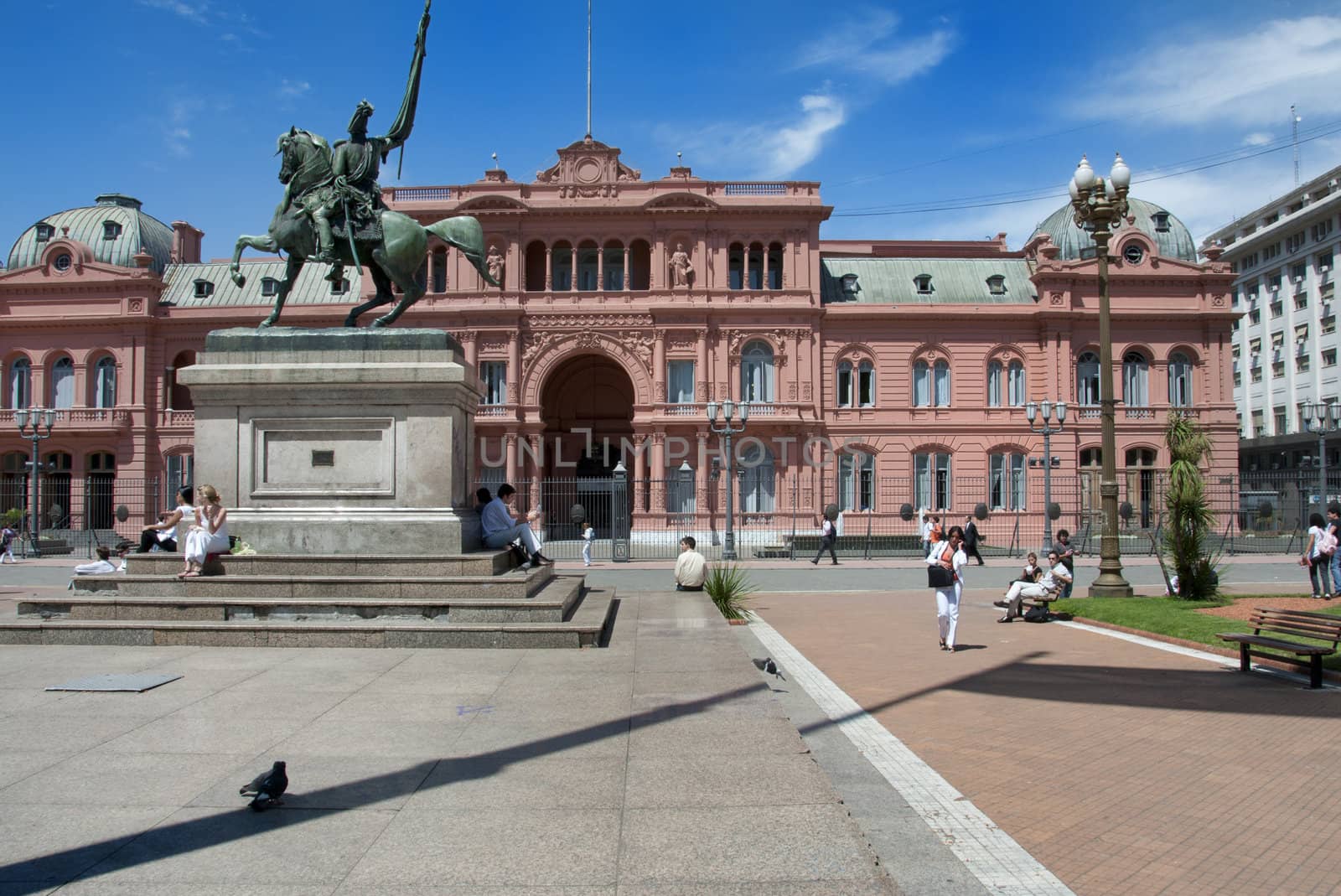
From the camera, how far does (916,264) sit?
47.0 m

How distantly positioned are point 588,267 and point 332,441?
112ft

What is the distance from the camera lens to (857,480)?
141ft

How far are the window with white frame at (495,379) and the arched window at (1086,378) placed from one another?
27.1 meters

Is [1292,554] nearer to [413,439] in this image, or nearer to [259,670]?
[413,439]

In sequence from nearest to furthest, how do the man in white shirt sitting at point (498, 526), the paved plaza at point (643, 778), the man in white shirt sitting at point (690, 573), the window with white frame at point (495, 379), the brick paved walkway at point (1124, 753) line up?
the paved plaza at point (643, 778)
the brick paved walkway at point (1124, 753)
the man in white shirt sitting at point (498, 526)
the man in white shirt sitting at point (690, 573)
the window with white frame at point (495, 379)

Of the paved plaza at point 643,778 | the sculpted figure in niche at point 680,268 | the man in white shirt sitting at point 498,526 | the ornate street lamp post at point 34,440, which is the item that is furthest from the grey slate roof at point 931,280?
the paved plaza at point 643,778

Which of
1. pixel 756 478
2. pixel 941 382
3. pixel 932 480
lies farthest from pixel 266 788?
pixel 941 382

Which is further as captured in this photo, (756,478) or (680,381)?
(680,381)

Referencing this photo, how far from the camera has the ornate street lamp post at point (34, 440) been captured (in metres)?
33.8

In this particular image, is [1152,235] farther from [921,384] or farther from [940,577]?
[940,577]

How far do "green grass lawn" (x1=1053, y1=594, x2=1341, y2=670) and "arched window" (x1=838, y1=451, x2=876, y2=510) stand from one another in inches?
999

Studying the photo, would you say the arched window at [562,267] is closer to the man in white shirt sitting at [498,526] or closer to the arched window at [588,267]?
the arched window at [588,267]

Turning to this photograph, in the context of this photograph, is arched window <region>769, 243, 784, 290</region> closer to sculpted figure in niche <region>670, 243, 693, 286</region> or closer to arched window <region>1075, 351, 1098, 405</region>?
sculpted figure in niche <region>670, 243, 693, 286</region>

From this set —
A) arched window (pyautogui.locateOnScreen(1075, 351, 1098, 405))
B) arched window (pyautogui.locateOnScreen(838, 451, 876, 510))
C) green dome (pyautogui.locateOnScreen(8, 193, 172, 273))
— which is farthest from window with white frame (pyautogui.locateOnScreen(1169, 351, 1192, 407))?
green dome (pyautogui.locateOnScreen(8, 193, 172, 273))
